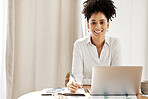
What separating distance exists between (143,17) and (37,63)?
1.50m

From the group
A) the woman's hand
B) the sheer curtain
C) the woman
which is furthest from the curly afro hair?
the sheer curtain

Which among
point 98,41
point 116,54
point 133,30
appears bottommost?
point 116,54

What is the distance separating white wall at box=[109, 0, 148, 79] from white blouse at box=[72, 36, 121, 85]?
208 mm

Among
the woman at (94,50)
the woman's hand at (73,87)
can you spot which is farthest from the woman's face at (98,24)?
the woman's hand at (73,87)

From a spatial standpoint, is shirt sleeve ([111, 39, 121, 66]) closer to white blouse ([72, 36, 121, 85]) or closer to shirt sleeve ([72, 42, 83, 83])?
white blouse ([72, 36, 121, 85])

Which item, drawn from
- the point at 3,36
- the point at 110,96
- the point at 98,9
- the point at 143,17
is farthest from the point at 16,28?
the point at 110,96

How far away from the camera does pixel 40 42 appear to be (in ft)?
9.11

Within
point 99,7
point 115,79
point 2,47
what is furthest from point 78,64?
point 2,47

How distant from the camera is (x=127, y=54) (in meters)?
2.09

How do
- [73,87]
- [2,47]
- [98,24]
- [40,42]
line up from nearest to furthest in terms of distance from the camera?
[73,87], [98,24], [2,47], [40,42]

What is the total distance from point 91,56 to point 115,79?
623 mm

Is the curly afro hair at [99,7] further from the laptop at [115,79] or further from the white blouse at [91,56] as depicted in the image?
the laptop at [115,79]

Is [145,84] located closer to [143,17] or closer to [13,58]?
[143,17]

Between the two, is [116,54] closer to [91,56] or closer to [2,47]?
[91,56]
